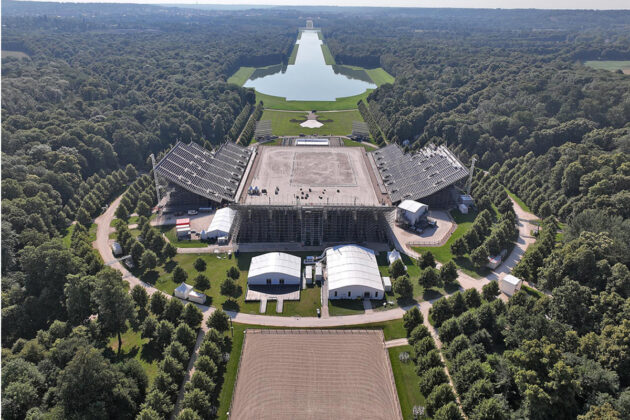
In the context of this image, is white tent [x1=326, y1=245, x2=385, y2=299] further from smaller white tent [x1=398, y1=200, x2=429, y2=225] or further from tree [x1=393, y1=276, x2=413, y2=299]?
smaller white tent [x1=398, y1=200, x2=429, y2=225]

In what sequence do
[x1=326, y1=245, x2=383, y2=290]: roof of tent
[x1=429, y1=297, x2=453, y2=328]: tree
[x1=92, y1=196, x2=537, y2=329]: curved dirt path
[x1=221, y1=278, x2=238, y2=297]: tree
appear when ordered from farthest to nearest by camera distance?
[x1=326, y1=245, x2=383, y2=290]: roof of tent
[x1=221, y1=278, x2=238, y2=297]: tree
[x1=92, y1=196, x2=537, y2=329]: curved dirt path
[x1=429, y1=297, x2=453, y2=328]: tree

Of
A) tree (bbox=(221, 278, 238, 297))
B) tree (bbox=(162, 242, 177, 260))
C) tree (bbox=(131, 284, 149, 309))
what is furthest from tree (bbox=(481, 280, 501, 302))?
tree (bbox=(162, 242, 177, 260))

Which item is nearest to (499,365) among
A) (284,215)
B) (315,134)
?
(284,215)

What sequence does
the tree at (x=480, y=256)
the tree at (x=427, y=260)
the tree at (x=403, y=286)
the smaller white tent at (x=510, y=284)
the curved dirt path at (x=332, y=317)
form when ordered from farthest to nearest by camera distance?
the tree at (x=480, y=256), the tree at (x=427, y=260), the smaller white tent at (x=510, y=284), the tree at (x=403, y=286), the curved dirt path at (x=332, y=317)

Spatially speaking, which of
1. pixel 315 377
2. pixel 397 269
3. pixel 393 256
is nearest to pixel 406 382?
pixel 315 377

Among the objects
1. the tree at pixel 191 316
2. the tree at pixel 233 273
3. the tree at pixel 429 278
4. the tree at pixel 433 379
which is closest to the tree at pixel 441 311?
the tree at pixel 429 278

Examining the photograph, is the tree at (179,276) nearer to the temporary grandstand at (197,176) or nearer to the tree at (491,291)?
the temporary grandstand at (197,176)
